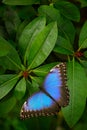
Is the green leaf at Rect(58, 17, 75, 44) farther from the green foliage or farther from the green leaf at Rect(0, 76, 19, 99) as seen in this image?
the green leaf at Rect(0, 76, 19, 99)

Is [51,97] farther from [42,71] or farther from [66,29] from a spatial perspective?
[66,29]

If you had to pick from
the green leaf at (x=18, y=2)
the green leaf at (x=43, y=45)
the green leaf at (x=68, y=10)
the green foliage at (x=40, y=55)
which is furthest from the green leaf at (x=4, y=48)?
the green leaf at (x=68, y=10)

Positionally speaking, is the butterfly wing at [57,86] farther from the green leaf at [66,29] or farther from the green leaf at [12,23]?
the green leaf at [12,23]

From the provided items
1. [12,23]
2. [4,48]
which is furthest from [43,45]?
[12,23]

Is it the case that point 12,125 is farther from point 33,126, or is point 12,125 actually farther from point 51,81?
point 51,81

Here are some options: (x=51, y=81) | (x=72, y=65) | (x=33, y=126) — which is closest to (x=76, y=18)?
(x=72, y=65)

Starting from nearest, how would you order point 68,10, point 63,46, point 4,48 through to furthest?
1. point 4,48
2. point 63,46
3. point 68,10

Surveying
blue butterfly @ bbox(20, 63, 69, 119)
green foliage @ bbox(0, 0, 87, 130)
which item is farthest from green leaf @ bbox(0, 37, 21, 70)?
blue butterfly @ bbox(20, 63, 69, 119)
